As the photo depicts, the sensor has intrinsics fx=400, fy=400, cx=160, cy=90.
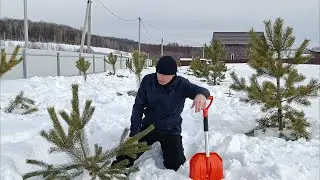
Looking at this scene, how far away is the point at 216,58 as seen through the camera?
1961 cm

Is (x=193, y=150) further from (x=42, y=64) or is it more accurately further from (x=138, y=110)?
(x=42, y=64)

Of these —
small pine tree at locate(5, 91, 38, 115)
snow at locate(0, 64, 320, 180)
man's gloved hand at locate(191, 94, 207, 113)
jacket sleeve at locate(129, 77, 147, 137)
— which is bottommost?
snow at locate(0, 64, 320, 180)

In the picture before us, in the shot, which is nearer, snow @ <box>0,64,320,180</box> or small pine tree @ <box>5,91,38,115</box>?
snow @ <box>0,64,320,180</box>

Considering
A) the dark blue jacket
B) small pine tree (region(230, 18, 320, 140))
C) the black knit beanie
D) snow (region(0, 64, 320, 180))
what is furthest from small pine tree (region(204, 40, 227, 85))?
the black knit beanie

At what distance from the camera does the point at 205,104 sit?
3.34 meters

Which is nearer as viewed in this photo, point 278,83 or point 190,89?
point 190,89

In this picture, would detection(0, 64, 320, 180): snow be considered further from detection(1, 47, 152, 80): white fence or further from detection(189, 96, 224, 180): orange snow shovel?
detection(1, 47, 152, 80): white fence

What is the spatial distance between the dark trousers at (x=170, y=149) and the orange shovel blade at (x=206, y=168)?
11.5 inches

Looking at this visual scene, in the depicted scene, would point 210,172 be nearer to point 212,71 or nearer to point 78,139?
point 78,139

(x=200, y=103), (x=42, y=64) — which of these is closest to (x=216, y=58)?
(x=42, y=64)

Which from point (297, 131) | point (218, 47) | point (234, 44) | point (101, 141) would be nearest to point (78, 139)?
point (101, 141)

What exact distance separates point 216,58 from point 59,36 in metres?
49.5

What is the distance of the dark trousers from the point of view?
381 cm

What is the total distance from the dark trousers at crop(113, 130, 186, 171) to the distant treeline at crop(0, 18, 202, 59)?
16486mm
